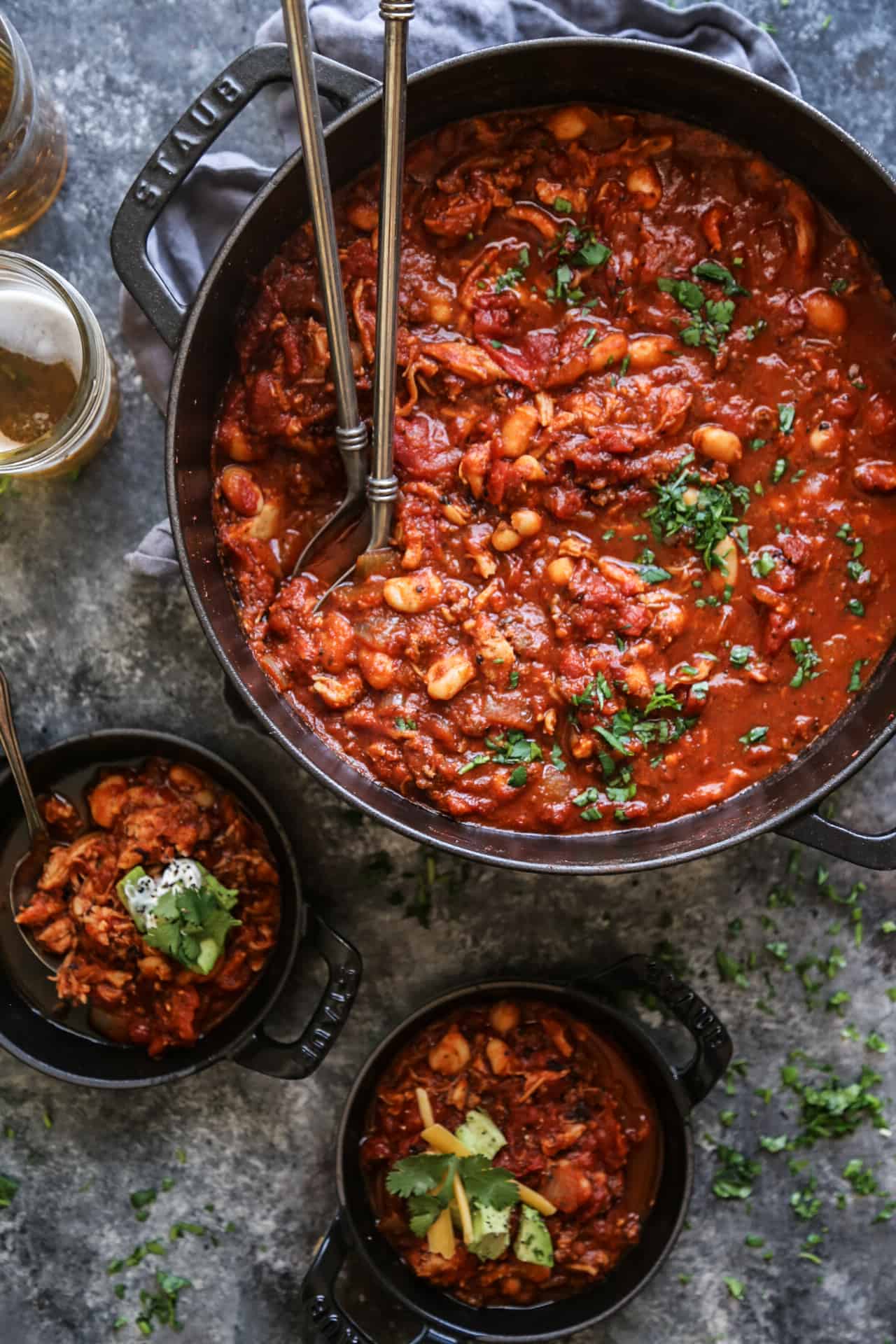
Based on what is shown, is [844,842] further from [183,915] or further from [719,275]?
[183,915]

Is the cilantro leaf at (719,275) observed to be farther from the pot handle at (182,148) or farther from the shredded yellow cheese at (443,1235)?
the shredded yellow cheese at (443,1235)

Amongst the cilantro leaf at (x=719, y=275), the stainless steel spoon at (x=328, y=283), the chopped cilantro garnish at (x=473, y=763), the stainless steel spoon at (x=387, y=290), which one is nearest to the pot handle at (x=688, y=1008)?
the chopped cilantro garnish at (x=473, y=763)

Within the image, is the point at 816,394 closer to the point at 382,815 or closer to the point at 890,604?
the point at 890,604

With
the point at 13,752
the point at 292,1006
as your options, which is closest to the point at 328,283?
the point at 13,752

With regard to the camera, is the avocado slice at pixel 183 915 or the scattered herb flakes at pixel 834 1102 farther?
the scattered herb flakes at pixel 834 1102

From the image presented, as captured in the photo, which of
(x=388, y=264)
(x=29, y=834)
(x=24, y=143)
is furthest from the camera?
(x=29, y=834)

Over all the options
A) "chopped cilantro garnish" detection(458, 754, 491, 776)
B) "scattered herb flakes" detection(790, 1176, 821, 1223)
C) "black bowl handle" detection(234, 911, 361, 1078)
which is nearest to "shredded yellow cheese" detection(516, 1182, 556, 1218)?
"black bowl handle" detection(234, 911, 361, 1078)

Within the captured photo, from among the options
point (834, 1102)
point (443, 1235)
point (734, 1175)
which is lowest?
point (443, 1235)
